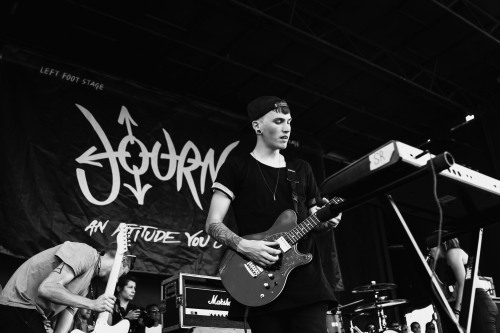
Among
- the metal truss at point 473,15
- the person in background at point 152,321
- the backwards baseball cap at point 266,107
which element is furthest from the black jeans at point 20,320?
the metal truss at point 473,15

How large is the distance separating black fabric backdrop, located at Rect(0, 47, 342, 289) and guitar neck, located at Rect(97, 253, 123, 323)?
2.20m

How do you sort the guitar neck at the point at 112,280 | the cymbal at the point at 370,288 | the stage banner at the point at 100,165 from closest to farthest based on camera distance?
the guitar neck at the point at 112,280, the stage banner at the point at 100,165, the cymbal at the point at 370,288

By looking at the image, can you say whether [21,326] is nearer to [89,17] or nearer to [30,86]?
[30,86]

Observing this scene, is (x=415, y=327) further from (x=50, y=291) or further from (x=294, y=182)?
(x=294, y=182)

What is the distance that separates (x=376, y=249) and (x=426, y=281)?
1084 cm

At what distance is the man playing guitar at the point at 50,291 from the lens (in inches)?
135

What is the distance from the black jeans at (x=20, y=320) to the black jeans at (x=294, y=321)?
5.56 ft

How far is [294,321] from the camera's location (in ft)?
7.72

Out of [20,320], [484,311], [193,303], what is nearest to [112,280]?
[20,320]

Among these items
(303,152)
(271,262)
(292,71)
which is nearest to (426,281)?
(271,262)

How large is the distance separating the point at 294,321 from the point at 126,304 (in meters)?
4.88

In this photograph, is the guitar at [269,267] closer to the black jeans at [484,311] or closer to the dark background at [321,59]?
the black jeans at [484,311]

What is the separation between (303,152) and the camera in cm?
919

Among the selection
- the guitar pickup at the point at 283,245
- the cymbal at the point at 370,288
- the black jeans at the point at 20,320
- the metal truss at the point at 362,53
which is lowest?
the black jeans at the point at 20,320
